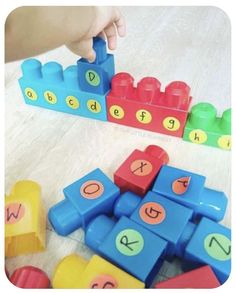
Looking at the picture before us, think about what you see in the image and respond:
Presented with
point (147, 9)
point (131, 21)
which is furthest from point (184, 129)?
point (147, 9)

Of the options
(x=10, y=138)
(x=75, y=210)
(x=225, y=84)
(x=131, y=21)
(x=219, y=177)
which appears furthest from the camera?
(x=131, y=21)

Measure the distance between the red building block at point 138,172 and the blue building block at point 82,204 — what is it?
3 cm

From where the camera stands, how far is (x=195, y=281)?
50 centimetres

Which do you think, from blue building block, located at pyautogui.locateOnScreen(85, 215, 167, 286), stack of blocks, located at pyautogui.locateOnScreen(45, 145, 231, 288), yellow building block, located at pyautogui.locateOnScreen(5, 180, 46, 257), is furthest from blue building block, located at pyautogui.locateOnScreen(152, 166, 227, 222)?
yellow building block, located at pyautogui.locateOnScreen(5, 180, 46, 257)

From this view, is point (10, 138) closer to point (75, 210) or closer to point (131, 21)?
point (75, 210)

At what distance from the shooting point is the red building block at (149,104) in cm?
79

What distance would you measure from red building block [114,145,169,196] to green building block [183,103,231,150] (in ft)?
0.49

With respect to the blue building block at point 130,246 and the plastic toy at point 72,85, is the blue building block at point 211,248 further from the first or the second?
the plastic toy at point 72,85

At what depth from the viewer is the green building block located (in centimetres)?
77

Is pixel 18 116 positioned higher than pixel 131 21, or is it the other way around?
pixel 131 21

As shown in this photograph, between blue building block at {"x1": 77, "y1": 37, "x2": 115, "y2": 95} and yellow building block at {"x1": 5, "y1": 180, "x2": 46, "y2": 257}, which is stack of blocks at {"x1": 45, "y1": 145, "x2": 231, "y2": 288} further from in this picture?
blue building block at {"x1": 77, "y1": 37, "x2": 115, "y2": 95}

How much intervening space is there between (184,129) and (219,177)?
16 cm

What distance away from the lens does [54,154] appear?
81 cm

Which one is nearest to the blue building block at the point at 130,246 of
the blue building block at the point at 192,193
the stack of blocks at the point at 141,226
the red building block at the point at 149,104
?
the stack of blocks at the point at 141,226
